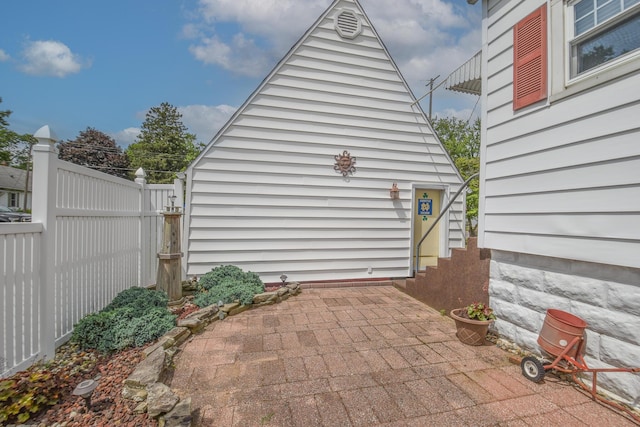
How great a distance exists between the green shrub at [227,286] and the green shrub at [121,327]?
2.57ft

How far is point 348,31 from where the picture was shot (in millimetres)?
5586

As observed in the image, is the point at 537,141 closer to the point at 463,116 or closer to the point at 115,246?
the point at 115,246

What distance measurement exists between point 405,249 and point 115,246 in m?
5.20

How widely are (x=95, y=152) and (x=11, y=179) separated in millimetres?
15879

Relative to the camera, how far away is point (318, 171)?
18.0 feet

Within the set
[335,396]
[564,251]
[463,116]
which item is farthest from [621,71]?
[463,116]

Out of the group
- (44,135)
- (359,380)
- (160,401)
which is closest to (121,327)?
(160,401)

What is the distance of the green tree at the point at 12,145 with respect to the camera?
2153 cm

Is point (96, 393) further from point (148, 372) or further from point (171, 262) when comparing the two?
point (171, 262)

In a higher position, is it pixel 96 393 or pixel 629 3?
pixel 629 3

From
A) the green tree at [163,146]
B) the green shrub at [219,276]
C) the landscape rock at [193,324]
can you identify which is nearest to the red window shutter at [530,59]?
the landscape rock at [193,324]

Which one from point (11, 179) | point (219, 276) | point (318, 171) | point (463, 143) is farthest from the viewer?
point (11, 179)

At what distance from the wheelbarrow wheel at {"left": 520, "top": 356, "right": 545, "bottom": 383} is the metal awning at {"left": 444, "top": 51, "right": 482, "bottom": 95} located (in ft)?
12.3

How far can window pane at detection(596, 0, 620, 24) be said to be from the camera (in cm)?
226
